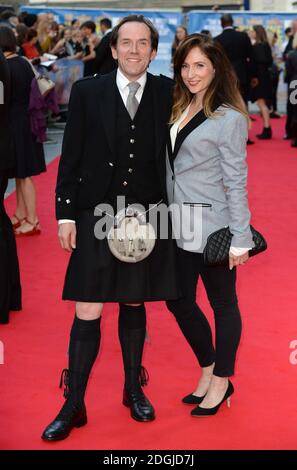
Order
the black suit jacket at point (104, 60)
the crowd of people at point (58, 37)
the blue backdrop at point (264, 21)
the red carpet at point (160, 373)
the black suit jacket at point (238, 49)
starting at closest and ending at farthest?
the red carpet at point (160, 373), the black suit jacket at point (104, 60), the black suit jacket at point (238, 49), the crowd of people at point (58, 37), the blue backdrop at point (264, 21)

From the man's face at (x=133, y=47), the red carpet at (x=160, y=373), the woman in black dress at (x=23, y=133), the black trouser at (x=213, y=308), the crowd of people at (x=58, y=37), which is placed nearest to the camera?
the man's face at (x=133, y=47)

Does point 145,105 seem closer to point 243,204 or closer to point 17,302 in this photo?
point 243,204

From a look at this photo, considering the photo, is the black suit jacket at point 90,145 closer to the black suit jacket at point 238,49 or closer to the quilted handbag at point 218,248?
the quilted handbag at point 218,248

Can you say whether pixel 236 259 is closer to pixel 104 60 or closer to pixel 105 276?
pixel 105 276

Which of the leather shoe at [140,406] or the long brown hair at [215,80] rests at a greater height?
the long brown hair at [215,80]

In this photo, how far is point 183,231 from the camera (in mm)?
3914

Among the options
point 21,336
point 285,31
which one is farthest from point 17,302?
point 285,31

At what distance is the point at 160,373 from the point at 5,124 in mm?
1827

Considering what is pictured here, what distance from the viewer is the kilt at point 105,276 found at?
3.84m

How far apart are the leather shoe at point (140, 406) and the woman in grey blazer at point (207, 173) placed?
1.27 ft

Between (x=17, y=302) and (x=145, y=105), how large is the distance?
2.27m

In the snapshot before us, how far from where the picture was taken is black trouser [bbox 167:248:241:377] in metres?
3.98

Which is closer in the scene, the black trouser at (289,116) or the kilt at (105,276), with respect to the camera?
the kilt at (105,276)

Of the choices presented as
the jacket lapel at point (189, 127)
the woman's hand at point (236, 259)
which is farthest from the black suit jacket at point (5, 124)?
the woman's hand at point (236, 259)
